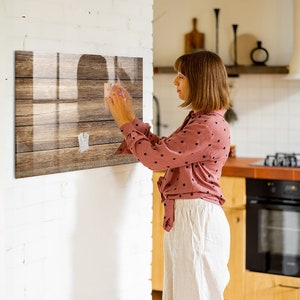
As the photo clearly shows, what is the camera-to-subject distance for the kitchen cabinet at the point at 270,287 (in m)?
4.23

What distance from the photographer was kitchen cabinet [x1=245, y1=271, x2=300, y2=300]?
13.9ft

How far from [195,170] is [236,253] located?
5.36ft

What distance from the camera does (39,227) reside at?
2639 mm

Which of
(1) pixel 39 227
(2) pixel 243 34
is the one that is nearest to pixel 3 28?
(1) pixel 39 227

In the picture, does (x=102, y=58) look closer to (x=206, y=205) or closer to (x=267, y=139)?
(x=206, y=205)

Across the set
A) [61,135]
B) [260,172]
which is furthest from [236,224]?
[61,135]

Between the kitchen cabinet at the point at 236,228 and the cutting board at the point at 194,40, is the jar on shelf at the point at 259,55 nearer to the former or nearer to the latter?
the cutting board at the point at 194,40

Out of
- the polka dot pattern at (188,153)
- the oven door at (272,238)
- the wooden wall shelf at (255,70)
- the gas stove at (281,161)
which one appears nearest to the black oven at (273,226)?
the oven door at (272,238)

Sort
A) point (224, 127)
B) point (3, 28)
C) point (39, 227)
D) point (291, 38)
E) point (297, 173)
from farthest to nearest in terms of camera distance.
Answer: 1. point (291, 38)
2. point (297, 173)
3. point (224, 127)
4. point (39, 227)
5. point (3, 28)

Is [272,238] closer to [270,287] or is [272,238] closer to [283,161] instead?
[270,287]

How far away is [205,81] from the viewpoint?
286 cm

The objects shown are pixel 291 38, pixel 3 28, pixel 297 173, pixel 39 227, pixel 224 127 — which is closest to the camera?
pixel 3 28

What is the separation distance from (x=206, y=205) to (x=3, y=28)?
3.56ft

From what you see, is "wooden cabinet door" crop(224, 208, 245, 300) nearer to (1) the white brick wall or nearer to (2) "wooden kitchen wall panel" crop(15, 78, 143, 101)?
(1) the white brick wall
